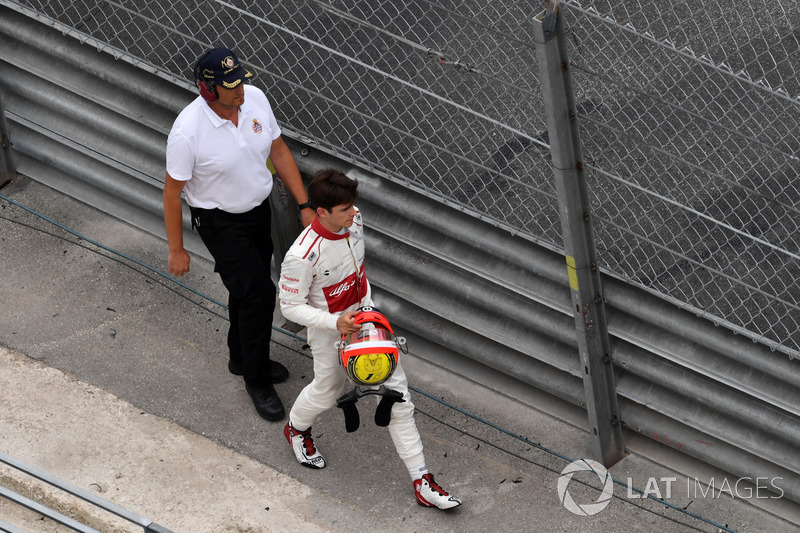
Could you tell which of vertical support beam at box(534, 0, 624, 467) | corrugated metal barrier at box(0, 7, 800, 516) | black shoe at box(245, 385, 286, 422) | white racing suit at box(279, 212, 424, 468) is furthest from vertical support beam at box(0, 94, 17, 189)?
vertical support beam at box(534, 0, 624, 467)

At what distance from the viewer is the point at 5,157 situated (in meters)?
6.88

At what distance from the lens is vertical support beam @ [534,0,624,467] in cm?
456

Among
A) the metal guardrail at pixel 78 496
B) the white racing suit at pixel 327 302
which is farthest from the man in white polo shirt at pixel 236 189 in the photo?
the metal guardrail at pixel 78 496

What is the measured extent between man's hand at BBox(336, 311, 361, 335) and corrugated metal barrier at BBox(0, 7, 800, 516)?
1.04m

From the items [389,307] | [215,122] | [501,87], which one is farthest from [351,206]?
[501,87]

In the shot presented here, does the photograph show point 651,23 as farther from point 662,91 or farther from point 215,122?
point 215,122

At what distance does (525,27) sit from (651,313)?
8.15 ft

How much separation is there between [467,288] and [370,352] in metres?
1.09

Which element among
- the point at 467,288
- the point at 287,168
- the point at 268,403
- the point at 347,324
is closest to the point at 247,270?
the point at 287,168

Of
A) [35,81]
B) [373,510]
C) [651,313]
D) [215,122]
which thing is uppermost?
[651,313]

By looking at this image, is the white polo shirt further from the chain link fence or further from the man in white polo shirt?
the chain link fence

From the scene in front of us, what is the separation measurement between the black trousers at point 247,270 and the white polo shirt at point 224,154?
0.09 m

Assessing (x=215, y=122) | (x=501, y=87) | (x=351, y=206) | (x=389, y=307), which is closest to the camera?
(x=351, y=206)

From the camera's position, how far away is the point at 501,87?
6453 millimetres
